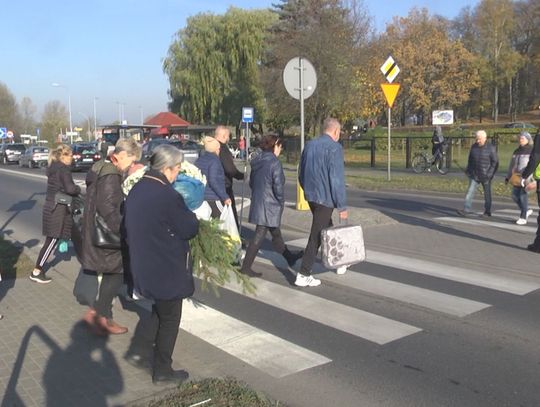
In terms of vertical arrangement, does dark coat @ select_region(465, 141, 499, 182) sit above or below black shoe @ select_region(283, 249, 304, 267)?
above

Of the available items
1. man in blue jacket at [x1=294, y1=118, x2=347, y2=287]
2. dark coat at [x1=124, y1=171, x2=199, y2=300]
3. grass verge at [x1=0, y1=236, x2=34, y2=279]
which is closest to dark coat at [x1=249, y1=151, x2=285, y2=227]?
man in blue jacket at [x1=294, y1=118, x2=347, y2=287]

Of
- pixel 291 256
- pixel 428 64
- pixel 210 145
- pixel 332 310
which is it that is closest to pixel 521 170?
pixel 291 256

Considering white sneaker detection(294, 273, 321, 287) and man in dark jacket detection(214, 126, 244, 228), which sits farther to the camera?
man in dark jacket detection(214, 126, 244, 228)

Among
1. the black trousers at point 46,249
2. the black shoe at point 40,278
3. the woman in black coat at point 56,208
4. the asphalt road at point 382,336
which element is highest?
the woman in black coat at point 56,208

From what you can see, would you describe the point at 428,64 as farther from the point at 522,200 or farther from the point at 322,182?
the point at 322,182

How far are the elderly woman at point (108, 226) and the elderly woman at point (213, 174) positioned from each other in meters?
2.02

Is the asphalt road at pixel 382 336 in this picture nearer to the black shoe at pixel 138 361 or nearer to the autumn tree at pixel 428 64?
the black shoe at pixel 138 361

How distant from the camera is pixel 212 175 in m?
7.21

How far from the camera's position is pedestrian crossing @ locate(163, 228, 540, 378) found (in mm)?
4555

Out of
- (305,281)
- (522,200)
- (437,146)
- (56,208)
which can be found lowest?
(305,281)

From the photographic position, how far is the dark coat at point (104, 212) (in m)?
4.76

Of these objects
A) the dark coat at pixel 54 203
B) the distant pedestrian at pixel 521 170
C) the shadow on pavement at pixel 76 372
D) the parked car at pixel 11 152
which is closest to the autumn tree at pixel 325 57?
the parked car at pixel 11 152

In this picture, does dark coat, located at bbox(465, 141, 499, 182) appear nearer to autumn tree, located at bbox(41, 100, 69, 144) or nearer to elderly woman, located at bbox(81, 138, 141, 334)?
elderly woman, located at bbox(81, 138, 141, 334)

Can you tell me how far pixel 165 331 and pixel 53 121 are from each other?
318ft
